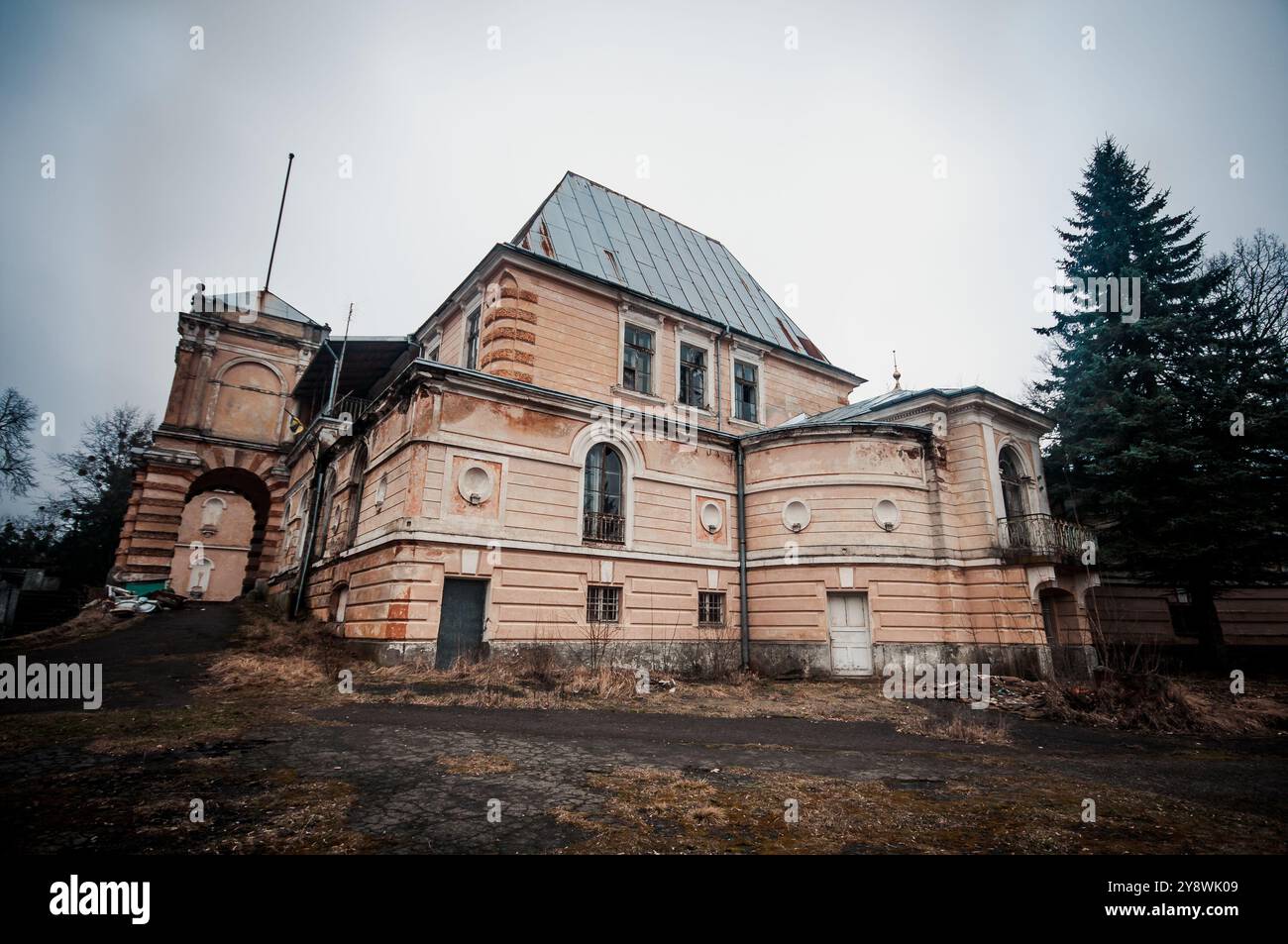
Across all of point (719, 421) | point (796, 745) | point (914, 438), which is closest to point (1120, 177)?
point (914, 438)

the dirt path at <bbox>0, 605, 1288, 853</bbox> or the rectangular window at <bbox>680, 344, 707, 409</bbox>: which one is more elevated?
the rectangular window at <bbox>680, 344, 707, 409</bbox>

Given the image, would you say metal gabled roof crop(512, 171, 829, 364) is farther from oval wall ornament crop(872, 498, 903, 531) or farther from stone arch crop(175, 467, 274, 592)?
stone arch crop(175, 467, 274, 592)

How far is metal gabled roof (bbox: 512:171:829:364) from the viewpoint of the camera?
20.0 meters

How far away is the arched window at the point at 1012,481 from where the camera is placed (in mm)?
19594

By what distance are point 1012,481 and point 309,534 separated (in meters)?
24.5

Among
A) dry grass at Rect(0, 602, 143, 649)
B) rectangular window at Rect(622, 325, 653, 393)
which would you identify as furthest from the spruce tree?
dry grass at Rect(0, 602, 143, 649)

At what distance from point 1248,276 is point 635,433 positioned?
24111mm

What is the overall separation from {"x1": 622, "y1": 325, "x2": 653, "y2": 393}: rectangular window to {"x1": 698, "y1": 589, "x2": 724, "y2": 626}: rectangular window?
6.98m

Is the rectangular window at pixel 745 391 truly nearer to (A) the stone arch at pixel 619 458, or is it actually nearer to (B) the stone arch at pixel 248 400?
(A) the stone arch at pixel 619 458

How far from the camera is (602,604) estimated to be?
15703mm

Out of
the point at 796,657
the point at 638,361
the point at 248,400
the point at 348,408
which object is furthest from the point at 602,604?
the point at 248,400
